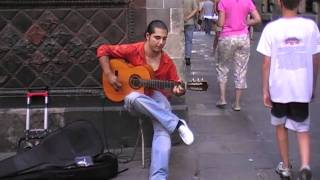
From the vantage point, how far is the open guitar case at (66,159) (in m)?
5.50

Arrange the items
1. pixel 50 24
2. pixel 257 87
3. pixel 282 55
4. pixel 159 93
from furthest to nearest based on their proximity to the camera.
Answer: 1. pixel 257 87
2. pixel 50 24
3. pixel 159 93
4. pixel 282 55

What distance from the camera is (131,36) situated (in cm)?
684

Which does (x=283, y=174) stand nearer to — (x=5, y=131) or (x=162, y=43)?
(x=162, y=43)

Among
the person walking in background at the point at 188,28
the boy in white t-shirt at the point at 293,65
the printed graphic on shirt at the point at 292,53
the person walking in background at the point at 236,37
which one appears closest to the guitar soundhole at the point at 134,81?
the boy in white t-shirt at the point at 293,65

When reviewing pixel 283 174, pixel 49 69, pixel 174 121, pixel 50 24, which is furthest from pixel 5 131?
pixel 283 174

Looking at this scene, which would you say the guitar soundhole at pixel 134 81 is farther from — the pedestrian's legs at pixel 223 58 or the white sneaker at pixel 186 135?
the pedestrian's legs at pixel 223 58

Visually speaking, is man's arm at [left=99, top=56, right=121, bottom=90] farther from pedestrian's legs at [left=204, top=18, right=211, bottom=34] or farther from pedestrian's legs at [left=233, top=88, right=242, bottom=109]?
pedestrian's legs at [left=204, top=18, right=211, bottom=34]

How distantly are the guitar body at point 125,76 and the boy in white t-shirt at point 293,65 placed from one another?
1.08m

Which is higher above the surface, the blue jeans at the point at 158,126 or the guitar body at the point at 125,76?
the guitar body at the point at 125,76

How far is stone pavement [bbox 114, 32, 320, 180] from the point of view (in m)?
6.03

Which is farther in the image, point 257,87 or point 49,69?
point 257,87

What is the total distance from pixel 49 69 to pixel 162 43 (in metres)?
1.72

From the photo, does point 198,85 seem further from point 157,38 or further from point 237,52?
point 237,52

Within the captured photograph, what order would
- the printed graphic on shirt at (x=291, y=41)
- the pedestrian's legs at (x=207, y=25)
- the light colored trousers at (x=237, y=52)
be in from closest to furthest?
the printed graphic on shirt at (x=291, y=41), the light colored trousers at (x=237, y=52), the pedestrian's legs at (x=207, y=25)
